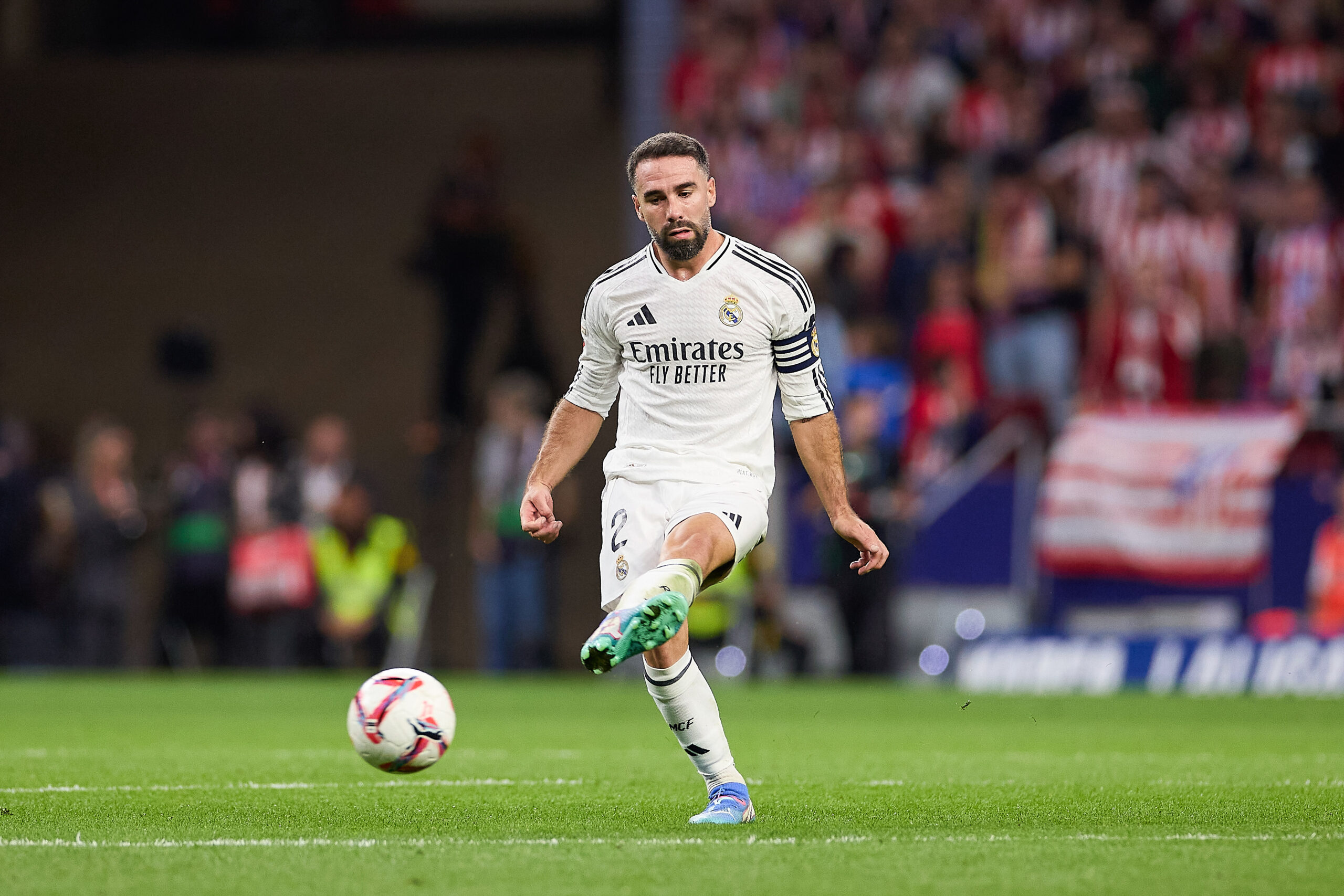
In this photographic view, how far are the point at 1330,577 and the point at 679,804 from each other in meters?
8.01

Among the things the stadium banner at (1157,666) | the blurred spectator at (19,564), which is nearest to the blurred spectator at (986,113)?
the stadium banner at (1157,666)

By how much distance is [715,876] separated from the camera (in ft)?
15.8

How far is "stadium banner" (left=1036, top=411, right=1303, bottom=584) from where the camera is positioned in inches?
547

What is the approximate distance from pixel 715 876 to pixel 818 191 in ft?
39.4

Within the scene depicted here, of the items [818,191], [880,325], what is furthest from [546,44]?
[880,325]

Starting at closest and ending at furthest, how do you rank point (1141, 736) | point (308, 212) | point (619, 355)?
point (619, 355)
point (1141, 736)
point (308, 212)

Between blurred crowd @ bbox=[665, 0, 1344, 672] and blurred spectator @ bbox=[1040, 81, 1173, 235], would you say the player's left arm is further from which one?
blurred spectator @ bbox=[1040, 81, 1173, 235]

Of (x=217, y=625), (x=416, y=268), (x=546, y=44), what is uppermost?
(x=546, y=44)

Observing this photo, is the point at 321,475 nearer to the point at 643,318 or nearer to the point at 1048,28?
the point at 1048,28

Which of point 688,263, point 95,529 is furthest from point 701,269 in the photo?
point 95,529

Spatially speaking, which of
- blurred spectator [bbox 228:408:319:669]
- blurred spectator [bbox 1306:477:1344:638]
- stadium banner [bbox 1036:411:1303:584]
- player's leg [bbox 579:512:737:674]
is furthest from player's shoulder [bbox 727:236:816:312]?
blurred spectator [bbox 228:408:319:669]

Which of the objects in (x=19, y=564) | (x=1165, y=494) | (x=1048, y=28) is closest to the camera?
(x=1165, y=494)

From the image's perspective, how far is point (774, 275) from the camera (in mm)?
6164

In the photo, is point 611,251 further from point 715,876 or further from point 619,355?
point 715,876
